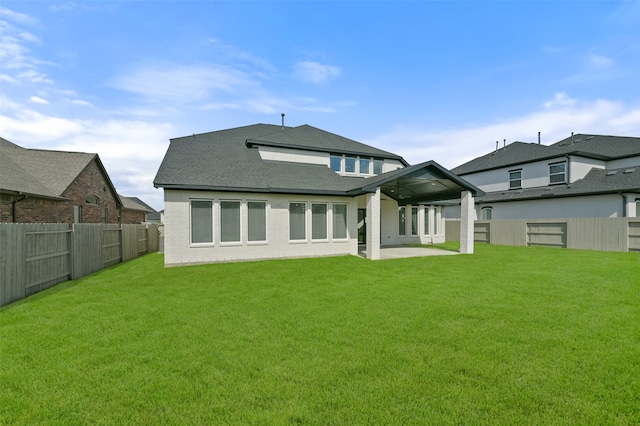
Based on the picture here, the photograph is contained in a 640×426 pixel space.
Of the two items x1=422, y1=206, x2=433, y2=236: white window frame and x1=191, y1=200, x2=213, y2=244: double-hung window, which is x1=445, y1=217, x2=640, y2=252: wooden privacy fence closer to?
x1=422, y1=206, x2=433, y2=236: white window frame

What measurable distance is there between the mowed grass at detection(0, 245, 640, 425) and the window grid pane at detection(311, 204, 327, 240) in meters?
5.97

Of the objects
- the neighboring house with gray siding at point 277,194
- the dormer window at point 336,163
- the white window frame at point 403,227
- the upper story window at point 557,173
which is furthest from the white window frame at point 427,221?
the upper story window at point 557,173

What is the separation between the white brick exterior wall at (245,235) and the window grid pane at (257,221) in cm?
19

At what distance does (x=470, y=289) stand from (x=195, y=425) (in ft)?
22.6

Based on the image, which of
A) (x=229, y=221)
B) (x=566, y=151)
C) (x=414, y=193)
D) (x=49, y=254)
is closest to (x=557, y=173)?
(x=566, y=151)

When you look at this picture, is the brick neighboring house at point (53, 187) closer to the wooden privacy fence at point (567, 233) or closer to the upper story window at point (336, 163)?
the upper story window at point (336, 163)

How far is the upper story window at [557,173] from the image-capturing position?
69.9 feet

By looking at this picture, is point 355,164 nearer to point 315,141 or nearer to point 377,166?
point 377,166

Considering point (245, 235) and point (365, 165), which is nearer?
point (245, 235)

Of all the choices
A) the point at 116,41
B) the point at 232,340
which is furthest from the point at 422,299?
the point at 116,41

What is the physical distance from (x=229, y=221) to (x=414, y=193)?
A: 36.4 feet

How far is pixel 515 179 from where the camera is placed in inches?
978

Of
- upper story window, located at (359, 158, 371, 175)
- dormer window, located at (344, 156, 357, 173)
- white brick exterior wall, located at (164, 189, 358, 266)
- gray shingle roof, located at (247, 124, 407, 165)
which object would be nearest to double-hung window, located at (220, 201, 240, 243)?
white brick exterior wall, located at (164, 189, 358, 266)

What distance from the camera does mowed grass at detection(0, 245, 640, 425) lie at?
108 inches
